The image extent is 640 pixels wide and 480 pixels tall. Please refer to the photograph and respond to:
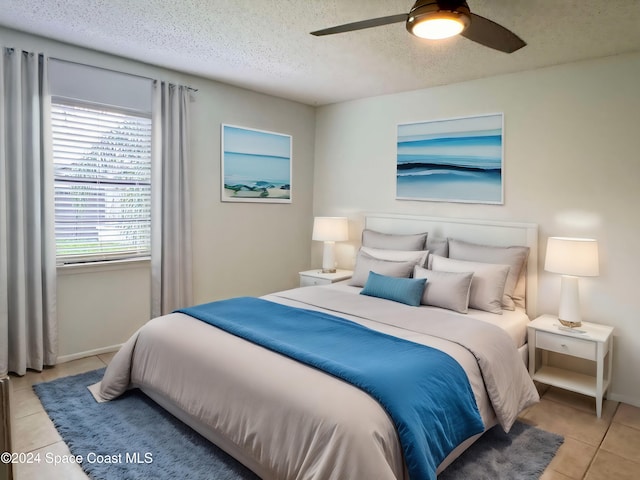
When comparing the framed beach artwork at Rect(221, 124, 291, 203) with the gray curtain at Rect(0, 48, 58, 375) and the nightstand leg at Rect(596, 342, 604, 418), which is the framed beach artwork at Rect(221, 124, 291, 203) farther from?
the nightstand leg at Rect(596, 342, 604, 418)

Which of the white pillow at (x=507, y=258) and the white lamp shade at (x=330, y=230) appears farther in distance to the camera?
the white lamp shade at (x=330, y=230)

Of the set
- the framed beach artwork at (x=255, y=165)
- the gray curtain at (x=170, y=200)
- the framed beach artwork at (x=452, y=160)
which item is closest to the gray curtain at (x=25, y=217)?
the gray curtain at (x=170, y=200)

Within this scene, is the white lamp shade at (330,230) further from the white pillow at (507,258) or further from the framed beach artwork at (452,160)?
the white pillow at (507,258)

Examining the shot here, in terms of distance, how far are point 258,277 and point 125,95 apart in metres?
2.25

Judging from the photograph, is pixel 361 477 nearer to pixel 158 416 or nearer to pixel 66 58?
pixel 158 416

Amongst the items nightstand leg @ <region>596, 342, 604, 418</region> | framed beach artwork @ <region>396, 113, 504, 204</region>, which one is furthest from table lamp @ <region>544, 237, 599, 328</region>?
framed beach artwork @ <region>396, 113, 504, 204</region>

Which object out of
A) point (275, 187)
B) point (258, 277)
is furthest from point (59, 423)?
point (275, 187)

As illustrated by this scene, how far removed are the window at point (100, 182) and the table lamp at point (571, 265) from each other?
3364 millimetres

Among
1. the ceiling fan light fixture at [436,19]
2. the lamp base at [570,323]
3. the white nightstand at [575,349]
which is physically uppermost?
the ceiling fan light fixture at [436,19]

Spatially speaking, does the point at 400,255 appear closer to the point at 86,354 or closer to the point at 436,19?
the point at 436,19

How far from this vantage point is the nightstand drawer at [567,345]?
9.50 feet

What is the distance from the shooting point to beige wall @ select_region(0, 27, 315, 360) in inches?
138

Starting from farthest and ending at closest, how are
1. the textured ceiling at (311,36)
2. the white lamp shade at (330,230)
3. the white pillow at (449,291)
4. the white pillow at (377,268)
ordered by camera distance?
the white lamp shade at (330,230), the white pillow at (377,268), the white pillow at (449,291), the textured ceiling at (311,36)

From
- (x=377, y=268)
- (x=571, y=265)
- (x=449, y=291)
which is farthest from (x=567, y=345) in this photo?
(x=377, y=268)
